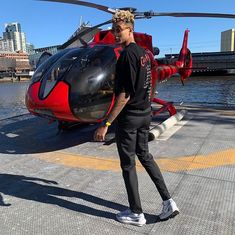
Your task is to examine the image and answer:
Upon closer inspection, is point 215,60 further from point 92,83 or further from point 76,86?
point 76,86

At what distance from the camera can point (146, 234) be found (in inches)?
122

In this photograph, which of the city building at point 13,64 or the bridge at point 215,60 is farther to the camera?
the city building at point 13,64

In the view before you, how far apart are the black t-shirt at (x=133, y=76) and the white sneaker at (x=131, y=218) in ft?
3.78

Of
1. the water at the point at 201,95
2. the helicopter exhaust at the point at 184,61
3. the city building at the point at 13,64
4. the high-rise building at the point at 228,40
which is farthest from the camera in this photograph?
the high-rise building at the point at 228,40

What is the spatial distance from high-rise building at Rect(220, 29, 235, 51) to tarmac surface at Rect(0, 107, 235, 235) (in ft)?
541

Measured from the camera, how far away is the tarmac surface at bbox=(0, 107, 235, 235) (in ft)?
10.8

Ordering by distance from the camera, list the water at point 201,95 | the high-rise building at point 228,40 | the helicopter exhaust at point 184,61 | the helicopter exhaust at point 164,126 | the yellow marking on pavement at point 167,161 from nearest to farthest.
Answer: the yellow marking on pavement at point 167,161
the helicopter exhaust at point 164,126
the helicopter exhaust at point 184,61
the water at point 201,95
the high-rise building at point 228,40

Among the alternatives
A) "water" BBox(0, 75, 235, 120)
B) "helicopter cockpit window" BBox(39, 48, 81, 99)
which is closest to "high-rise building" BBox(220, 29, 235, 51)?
"water" BBox(0, 75, 235, 120)

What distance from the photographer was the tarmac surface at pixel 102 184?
3303mm

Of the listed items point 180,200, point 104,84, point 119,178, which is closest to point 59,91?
point 104,84

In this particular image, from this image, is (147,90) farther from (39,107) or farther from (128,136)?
(39,107)

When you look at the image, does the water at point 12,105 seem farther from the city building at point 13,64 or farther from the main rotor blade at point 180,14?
the city building at point 13,64

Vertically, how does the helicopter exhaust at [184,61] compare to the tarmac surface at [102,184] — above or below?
above

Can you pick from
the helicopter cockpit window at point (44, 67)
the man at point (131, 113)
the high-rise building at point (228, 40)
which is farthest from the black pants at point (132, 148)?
the high-rise building at point (228, 40)
